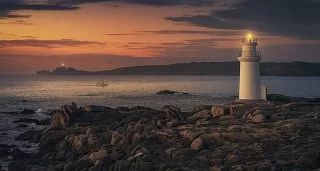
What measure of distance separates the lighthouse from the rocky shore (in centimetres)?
317

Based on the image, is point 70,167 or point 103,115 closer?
point 70,167

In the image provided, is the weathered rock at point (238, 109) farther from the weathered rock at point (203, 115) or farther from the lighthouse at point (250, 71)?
the lighthouse at point (250, 71)

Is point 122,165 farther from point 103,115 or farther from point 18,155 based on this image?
point 103,115

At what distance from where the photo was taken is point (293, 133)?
30.2m

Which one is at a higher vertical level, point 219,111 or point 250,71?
point 250,71

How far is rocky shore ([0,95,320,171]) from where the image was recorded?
26922mm

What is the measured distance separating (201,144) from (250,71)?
16.5 metres

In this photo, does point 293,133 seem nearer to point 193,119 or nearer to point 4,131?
point 193,119

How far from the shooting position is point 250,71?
44.4 metres

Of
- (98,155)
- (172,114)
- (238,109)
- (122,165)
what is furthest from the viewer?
(172,114)

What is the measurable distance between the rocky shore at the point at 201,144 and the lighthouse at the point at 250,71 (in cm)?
317

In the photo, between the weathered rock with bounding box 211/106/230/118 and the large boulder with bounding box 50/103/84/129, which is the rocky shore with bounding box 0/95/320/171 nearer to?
the weathered rock with bounding box 211/106/230/118

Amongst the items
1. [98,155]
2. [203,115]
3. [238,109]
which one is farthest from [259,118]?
[98,155]

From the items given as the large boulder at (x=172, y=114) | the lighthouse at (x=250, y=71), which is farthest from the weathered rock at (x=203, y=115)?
the lighthouse at (x=250, y=71)
